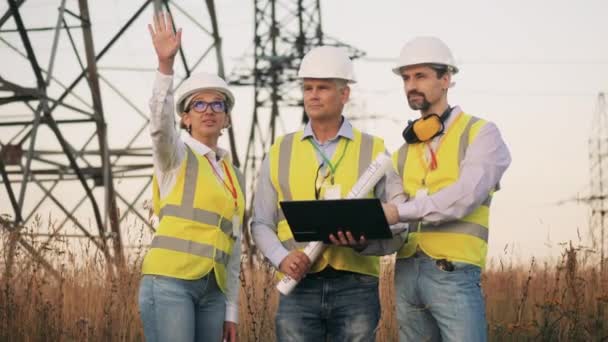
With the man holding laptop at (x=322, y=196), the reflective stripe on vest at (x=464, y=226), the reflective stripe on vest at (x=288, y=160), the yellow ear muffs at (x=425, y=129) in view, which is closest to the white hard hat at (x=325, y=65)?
the man holding laptop at (x=322, y=196)

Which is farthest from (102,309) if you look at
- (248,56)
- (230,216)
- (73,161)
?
(248,56)

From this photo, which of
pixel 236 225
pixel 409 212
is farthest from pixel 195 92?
pixel 409 212

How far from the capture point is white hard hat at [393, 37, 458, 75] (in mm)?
5113

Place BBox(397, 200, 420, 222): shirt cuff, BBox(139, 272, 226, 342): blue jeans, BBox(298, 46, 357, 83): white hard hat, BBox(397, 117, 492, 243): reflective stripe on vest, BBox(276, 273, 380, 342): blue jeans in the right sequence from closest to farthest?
BBox(139, 272, 226, 342): blue jeans, BBox(397, 200, 420, 222): shirt cuff, BBox(397, 117, 492, 243): reflective stripe on vest, BBox(276, 273, 380, 342): blue jeans, BBox(298, 46, 357, 83): white hard hat

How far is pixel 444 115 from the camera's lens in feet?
16.8

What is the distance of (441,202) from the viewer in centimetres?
481

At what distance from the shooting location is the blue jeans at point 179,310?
473cm

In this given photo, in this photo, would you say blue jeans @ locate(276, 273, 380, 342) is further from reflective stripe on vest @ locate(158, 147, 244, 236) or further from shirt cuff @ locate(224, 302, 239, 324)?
reflective stripe on vest @ locate(158, 147, 244, 236)

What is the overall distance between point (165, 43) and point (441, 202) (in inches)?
62.6

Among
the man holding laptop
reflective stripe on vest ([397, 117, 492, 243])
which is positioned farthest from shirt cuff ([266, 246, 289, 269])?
reflective stripe on vest ([397, 117, 492, 243])

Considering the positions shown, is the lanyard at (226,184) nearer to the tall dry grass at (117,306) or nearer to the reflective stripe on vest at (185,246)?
the reflective stripe on vest at (185,246)

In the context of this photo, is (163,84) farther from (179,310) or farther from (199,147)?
(179,310)

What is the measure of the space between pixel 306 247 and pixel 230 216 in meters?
0.44

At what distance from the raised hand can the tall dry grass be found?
3047 millimetres
